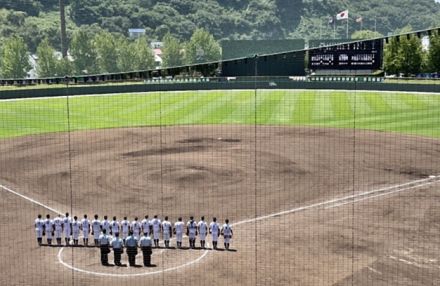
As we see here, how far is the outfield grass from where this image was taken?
38500 mm

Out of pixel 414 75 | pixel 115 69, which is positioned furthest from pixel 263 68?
pixel 115 69

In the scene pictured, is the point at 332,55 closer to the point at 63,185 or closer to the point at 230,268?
the point at 63,185

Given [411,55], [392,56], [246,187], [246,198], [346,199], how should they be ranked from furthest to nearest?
[392,56] → [411,55] → [246,187] → [246,198] → [346,199]

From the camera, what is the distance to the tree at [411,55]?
40938mm

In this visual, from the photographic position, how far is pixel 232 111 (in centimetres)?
4466

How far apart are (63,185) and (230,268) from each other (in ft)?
36.6

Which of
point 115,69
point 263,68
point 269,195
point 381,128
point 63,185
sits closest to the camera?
point 269,195

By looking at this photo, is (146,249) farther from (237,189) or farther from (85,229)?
(237,189)

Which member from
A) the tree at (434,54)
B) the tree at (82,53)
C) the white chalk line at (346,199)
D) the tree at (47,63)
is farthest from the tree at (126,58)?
the white chalk line at (346,199)

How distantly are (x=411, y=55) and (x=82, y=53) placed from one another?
57435 millimetres

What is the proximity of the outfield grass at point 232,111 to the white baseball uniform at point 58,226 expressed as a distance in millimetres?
19262

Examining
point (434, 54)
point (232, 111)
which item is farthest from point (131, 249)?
point (434, 54)

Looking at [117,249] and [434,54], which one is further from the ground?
[434,54]

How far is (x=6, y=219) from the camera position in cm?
1892
